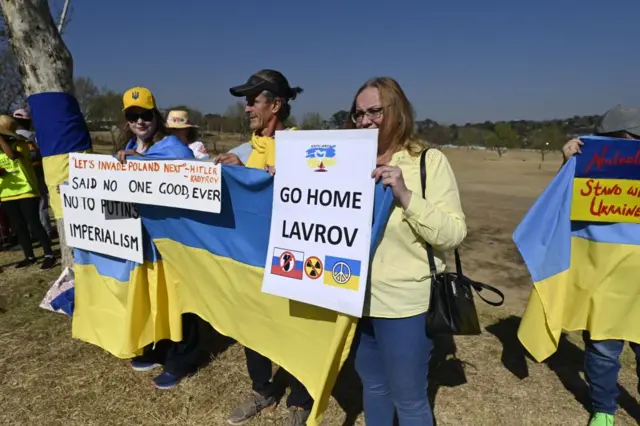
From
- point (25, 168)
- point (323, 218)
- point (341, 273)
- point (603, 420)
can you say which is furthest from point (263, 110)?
point (25, 168)

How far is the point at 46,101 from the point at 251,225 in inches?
80.1

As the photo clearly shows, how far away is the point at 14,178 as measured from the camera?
644 centimetres

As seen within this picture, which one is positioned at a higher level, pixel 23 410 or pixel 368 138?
pixel 368 138

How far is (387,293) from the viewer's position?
217 centimetres

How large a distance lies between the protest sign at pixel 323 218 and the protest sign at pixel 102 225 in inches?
52.3

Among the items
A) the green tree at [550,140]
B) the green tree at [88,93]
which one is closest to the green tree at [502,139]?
the green tree at [550,140]

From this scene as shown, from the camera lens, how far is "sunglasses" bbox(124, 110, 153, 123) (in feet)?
10.4

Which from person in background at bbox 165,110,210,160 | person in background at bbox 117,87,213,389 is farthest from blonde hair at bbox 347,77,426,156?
person in background at bbox 165,110,210,160

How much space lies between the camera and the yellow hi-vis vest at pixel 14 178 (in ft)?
21.0

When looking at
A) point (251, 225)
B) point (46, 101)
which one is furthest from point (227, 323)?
point (46, 101)

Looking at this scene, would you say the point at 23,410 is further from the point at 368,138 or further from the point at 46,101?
the point at 368,138

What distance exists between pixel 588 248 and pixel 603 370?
0.74 metres

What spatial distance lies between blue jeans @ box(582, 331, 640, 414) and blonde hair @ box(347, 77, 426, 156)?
181 centimetres

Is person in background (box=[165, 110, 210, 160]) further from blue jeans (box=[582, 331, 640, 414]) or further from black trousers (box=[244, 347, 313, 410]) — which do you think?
blue jeans (box=[582, 331, 640, 414])
